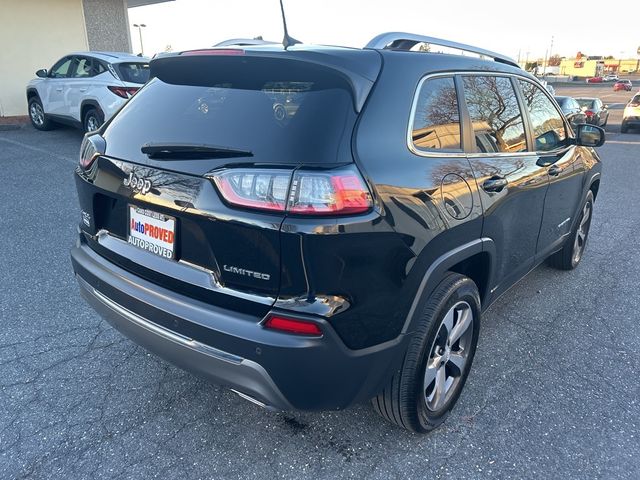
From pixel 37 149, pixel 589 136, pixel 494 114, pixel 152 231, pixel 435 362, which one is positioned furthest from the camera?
pixel 37 149

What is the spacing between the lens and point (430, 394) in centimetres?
246

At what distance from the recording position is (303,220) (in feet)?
5.76

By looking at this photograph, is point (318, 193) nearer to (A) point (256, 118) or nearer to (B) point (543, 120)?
(A) point (256, 118)

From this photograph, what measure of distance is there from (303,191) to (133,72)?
27.9 feet

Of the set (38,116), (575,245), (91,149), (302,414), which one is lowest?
(38,116)

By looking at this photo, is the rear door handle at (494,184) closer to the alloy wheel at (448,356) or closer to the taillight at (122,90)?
the alloy wheel at (448,356)

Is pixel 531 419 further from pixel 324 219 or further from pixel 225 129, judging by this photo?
pixel 225 129

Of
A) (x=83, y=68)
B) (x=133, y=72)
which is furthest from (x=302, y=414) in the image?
(x=83, y=68)

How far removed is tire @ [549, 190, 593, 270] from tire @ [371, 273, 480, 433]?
85.6 inches

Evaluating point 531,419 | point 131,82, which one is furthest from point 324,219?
point 131,82

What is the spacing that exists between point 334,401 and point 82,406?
1464 mm

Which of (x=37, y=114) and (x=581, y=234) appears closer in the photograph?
(x=581, y=234)

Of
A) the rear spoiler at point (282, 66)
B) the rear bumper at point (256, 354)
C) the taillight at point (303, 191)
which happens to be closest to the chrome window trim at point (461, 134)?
the rear spoiler at point (282, 66)

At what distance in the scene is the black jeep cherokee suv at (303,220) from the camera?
1806 millimetres
